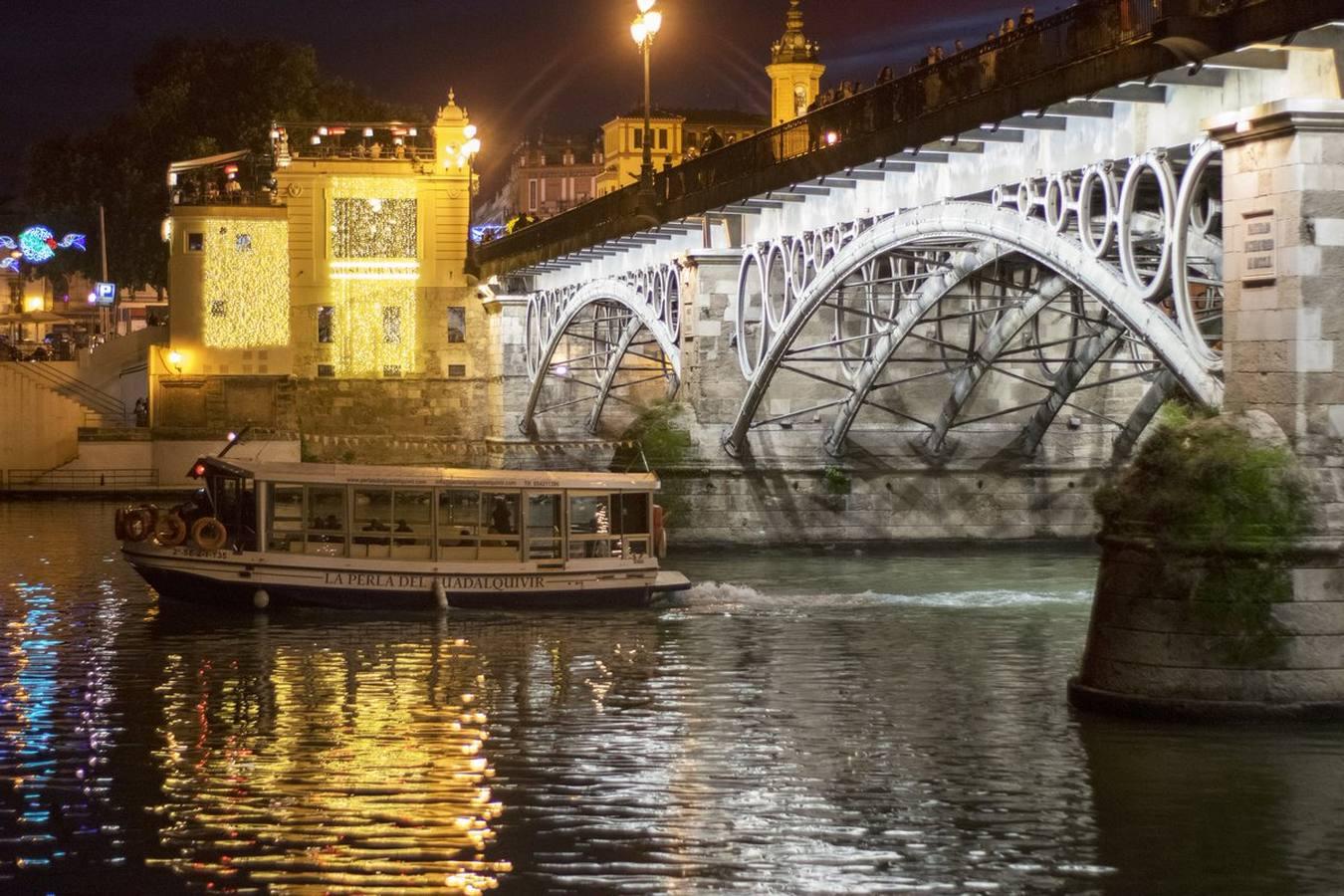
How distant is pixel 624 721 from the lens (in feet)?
66.1

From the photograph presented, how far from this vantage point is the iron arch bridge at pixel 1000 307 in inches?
918

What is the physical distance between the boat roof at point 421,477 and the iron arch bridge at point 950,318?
17.8ft

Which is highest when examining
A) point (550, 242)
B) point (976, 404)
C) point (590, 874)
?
point (550, 242)

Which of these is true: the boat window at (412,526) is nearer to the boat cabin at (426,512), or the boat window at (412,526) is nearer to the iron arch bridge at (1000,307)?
the boat cabin at (426,512)

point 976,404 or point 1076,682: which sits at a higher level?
point 976,404

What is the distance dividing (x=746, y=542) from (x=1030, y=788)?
23836mm

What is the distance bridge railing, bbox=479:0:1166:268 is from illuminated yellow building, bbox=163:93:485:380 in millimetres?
34730

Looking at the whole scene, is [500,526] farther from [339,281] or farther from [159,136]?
[159,136]

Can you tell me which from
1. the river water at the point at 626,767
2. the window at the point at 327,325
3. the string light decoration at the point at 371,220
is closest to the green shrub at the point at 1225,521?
the river water at the point at 626,767

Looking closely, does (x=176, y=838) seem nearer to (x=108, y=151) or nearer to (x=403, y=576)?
(x=403, y=576)

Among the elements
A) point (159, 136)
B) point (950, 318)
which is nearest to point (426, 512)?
point (950, 318)

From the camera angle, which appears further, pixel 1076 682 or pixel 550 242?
pixel 550 242

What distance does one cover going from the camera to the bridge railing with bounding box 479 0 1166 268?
78.2ft

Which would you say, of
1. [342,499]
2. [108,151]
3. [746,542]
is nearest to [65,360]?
[108,151]
